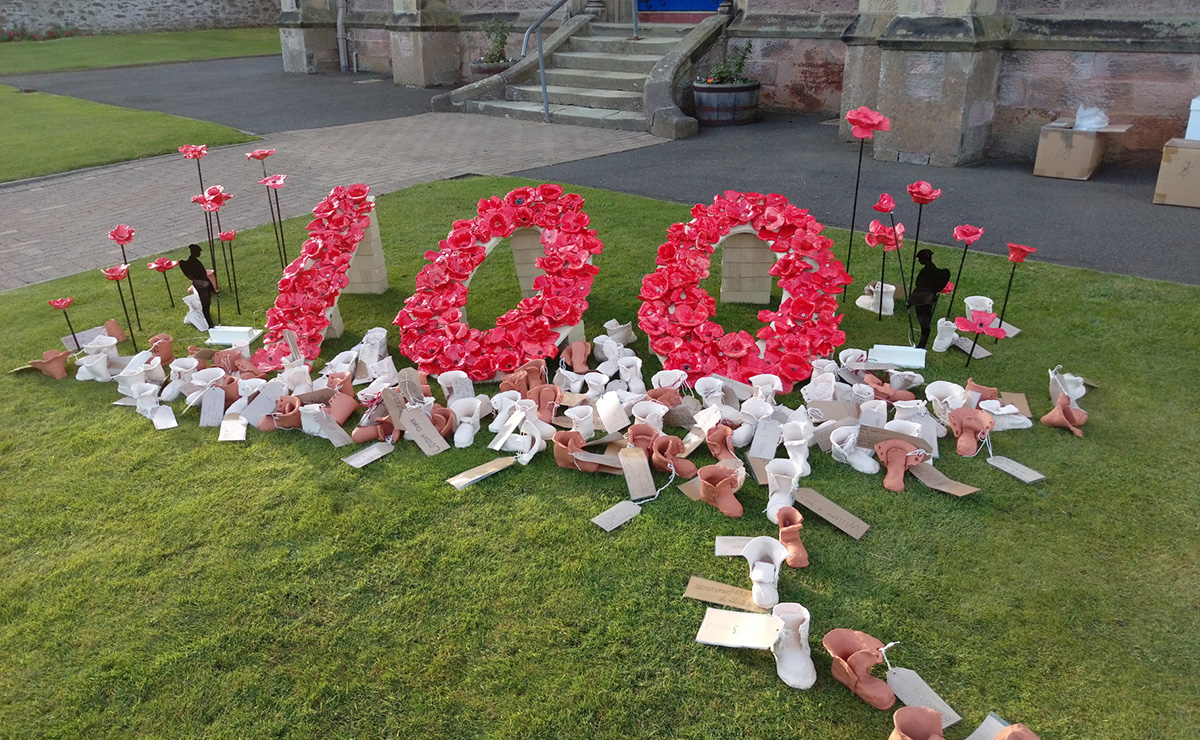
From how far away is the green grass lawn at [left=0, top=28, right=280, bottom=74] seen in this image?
62.3ft

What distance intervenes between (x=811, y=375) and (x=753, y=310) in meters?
0.97

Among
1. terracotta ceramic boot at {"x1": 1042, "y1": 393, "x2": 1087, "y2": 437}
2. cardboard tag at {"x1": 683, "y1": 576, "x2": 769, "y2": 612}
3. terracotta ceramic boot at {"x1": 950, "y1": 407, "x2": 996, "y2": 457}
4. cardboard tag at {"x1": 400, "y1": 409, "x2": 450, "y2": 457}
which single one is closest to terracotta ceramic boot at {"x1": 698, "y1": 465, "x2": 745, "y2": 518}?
cardboard tag at {"x1": 683, "y1": 576, "x2": 769, "y2": 612}

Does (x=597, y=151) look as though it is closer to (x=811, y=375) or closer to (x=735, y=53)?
(x=735, y=53)

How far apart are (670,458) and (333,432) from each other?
135 cm

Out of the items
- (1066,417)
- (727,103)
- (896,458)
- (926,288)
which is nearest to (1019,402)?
(1066,417)

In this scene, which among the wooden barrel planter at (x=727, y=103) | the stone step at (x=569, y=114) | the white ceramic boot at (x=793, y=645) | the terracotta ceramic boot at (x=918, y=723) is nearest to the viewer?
the terracotta ceramic boot at (x=918, y=723)

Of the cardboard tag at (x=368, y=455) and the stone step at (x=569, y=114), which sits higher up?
the stone step at (x=569, y=114)

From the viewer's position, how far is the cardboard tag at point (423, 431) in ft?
10.8

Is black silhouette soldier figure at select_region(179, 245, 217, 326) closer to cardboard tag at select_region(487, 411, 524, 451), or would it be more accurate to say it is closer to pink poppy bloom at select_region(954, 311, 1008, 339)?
cardboard tag at select_region(487, 411, 524, 451)

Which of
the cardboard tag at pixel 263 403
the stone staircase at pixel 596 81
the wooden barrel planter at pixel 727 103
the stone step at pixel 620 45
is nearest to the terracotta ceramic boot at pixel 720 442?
the cardboard tag at pixel 263 403

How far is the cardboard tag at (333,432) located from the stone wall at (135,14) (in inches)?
1082

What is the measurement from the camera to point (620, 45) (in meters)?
12.0

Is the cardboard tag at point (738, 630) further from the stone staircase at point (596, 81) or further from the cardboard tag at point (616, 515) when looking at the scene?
the stone staircase at point (596, 81)

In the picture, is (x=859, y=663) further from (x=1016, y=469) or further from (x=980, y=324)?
(x=980, y=324)
